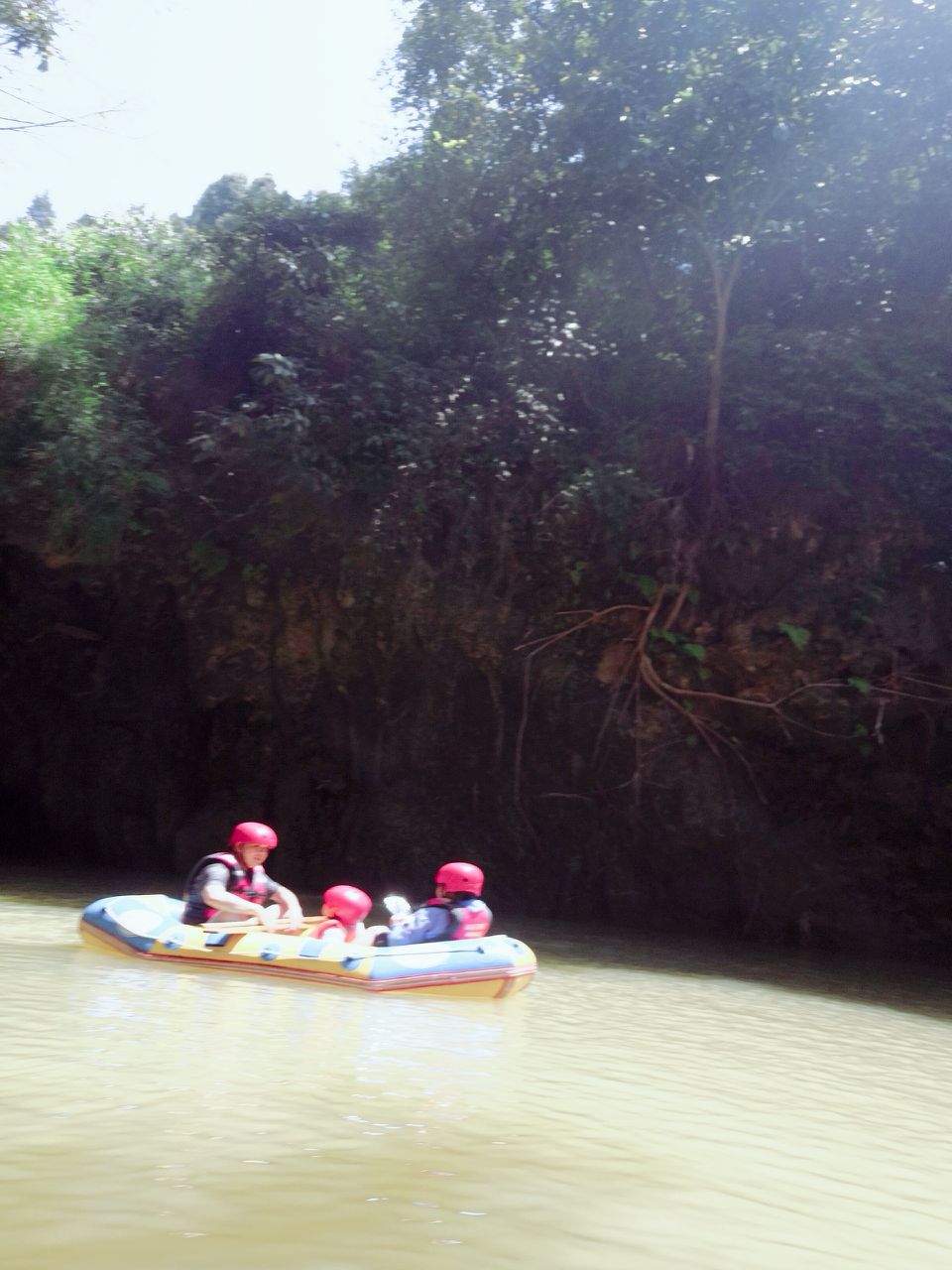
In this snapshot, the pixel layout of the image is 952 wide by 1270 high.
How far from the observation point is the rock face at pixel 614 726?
432 inches

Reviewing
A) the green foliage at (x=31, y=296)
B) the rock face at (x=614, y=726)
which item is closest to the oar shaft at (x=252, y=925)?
the rock face at (x=614, y=726)

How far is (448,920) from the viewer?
7242 millimetres

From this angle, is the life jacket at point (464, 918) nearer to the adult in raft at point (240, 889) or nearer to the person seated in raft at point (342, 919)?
the person seated in raft at point (342, 919)

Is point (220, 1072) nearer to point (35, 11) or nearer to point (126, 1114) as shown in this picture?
point (126, 1114)

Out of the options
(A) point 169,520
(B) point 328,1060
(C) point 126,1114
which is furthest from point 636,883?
(C) point 126,1114

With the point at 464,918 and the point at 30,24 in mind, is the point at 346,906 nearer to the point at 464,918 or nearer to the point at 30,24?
the point at 464,918

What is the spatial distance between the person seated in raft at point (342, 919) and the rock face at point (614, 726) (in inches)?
181

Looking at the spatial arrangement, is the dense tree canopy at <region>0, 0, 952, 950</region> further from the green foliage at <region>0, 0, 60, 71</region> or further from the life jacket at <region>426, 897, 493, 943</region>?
the life jacket at <region>426, 897, 493, 943</region>

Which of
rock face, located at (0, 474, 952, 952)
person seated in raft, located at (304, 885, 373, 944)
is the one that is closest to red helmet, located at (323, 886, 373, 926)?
person seated in raft, located at (304, 885, 373, 944)

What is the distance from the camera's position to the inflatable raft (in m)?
6.46

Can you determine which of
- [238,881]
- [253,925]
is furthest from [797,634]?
[253,925]

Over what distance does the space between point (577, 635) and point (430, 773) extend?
7.40 ft

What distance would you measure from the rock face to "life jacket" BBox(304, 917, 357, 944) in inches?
183

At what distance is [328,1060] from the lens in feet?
13.6
